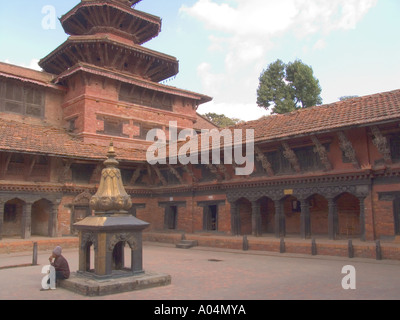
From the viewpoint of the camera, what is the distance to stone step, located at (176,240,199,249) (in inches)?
710

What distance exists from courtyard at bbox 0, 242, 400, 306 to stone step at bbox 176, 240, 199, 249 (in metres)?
3.44

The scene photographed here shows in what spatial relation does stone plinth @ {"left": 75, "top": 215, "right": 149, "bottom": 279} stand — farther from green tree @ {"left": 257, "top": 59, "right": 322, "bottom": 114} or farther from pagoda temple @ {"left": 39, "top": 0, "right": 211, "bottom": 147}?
green tree @ {"left": 257, "top": 59, "right": 322, "bottom": 114}

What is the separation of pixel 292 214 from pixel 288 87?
799 inches

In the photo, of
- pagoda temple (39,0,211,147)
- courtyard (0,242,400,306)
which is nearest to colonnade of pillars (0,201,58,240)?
courtyard (0,242,400,306)

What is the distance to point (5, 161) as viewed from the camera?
16.8m

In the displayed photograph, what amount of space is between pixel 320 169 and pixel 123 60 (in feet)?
50.3

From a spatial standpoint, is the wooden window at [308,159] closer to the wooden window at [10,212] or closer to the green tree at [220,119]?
the wooden window at [10,212]

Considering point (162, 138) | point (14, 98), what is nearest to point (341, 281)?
point (162, 138)

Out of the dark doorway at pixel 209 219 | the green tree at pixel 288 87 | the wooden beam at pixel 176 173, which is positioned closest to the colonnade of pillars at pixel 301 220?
the dark doorway at pixel 209 219

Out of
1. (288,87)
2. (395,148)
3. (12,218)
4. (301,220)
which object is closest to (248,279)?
(301,220)

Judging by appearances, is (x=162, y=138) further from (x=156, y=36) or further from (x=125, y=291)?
(x=125, y=291)

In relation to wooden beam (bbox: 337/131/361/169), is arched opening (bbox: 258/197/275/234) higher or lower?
lower

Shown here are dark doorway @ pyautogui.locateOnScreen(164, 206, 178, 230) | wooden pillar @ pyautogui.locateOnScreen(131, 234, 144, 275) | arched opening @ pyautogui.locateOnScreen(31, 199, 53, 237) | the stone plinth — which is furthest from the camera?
dark doorway @ pyautogui.locateOnScreen(164, 206, 178, 230)

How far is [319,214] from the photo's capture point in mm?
18453
